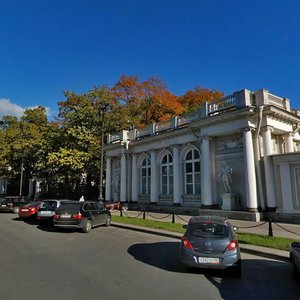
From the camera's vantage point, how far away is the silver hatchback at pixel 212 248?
713cm

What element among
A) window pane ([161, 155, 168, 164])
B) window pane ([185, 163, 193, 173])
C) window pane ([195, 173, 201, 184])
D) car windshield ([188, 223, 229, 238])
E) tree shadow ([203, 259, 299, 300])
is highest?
window pane ([161, 155, 168, 164])

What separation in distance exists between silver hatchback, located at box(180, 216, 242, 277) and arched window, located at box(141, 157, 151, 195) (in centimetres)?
2075

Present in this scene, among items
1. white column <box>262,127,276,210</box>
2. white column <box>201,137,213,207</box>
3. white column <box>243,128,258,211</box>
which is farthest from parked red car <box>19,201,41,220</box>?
white column <box>262,127,276,210</box>

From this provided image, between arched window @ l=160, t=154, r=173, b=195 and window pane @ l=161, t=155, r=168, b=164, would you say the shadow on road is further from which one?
window pane @ l=161, t=155, r=168, b=164

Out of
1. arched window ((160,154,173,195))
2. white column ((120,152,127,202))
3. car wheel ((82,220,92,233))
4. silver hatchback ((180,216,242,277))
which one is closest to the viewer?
silver hatchback ((180,216,242,277))

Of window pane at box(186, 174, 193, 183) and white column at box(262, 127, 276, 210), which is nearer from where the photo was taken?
white column at box(262, 127, 276, 210)

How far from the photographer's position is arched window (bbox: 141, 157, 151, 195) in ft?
93.8

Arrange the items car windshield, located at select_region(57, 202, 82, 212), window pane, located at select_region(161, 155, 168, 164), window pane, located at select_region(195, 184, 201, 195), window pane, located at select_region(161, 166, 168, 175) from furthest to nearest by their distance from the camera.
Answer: window pane, located at select_region(161, 155, 168, 164)
window pane, located at select_region(161, 166, 168, 175)
window pane, located at select_region(195, 184, 201, 195)
car windshield, located at select_region(57, 202, 82, 212)

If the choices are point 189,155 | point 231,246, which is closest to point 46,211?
point 189,155

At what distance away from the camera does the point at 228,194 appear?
19.3 meters

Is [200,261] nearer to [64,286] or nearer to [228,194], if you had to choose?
[64,286]

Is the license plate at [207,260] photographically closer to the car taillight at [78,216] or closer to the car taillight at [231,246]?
the car taillight at [231,246]

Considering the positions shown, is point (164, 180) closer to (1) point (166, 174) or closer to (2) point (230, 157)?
(1) point (166, 174)

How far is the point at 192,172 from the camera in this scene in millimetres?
23828
